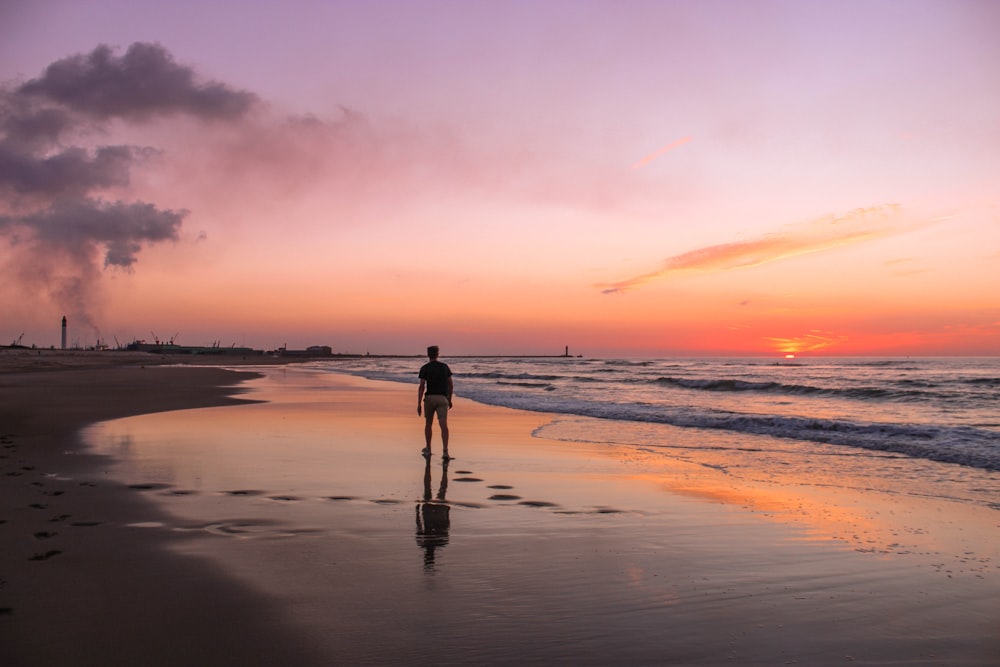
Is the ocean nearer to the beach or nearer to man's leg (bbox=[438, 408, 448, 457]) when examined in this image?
the beach

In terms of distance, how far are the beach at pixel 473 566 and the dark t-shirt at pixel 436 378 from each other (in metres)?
2.11

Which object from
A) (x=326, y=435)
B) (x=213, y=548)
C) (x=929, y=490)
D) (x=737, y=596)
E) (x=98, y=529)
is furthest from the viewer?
(x=326, y=435)

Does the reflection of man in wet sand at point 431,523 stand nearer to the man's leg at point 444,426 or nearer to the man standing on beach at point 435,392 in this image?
the man's leg at point 444,426

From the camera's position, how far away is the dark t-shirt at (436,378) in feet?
41.8

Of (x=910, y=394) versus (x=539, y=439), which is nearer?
(x=539, y=439)

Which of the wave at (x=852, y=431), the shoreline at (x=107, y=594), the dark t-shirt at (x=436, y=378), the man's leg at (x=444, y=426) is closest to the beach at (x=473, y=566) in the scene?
the shoreline at (x=107, y=594)

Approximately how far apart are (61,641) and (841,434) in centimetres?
1677

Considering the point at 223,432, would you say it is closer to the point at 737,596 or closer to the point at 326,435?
the point at 326,435

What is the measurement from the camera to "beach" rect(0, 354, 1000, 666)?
13.0ft

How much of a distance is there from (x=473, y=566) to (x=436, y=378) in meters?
7.48

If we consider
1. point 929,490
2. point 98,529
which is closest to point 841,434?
point 929,490

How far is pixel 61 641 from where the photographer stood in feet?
12.7

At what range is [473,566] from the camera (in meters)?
5.51

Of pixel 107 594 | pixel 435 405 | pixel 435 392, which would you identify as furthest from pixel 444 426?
pixel 107 594
